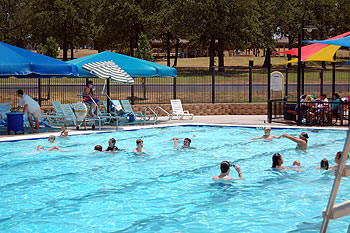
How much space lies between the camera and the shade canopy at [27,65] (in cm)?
1462

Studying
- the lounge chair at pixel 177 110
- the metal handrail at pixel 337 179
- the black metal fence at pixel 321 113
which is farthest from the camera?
the lounge chair at pixel 177 110

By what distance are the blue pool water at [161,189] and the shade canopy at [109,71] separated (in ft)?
8.23

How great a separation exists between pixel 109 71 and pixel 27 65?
122 inches

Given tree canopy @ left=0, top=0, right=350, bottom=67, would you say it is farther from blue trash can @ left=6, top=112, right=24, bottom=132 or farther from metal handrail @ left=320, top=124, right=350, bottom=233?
metal handrail @ left=320, top=124, right=350, bottom=233

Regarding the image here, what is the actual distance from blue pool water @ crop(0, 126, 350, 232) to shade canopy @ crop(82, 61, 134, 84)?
2.51 m

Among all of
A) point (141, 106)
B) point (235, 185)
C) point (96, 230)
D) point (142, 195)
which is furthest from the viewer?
point (141, 106)

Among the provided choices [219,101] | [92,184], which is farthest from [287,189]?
[219,101]

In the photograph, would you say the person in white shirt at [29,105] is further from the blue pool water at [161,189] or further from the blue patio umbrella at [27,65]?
the blue pool water at [161,189]

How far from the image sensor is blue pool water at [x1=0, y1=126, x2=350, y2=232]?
7488 millimetres

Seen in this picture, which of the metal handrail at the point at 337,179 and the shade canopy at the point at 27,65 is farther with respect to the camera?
the shade canopy at the point at 27,65

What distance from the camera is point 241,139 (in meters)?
15.9

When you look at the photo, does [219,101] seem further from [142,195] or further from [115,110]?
[142,195]

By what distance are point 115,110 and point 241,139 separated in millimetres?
5365

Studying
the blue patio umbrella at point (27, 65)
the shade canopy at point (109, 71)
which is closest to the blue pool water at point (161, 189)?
the blue patio umbrella at point (27, 65)
